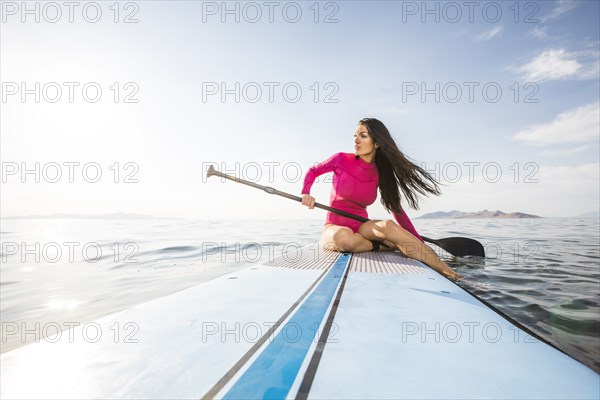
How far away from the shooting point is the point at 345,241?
340 centimetres

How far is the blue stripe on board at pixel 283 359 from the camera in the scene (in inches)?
29.8

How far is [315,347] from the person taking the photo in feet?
3.30

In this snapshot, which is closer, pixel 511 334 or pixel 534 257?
pixel 511 334

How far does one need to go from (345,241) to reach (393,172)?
125 cm

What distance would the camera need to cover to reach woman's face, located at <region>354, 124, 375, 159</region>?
369 cm

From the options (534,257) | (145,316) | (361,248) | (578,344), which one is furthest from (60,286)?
(534,257)

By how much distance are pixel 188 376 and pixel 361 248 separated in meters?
2.88

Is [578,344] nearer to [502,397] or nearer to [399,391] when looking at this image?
[502,397]

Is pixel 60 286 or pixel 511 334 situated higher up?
pixel 511 334
